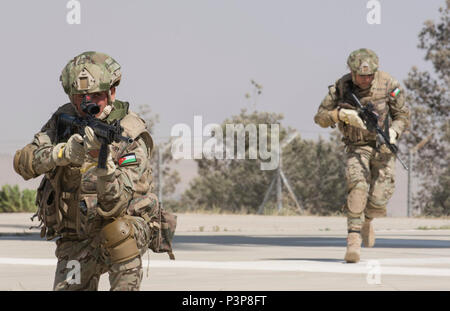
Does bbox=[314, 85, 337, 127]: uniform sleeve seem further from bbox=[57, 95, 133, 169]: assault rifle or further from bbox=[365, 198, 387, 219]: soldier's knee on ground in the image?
bbox=[57, 95, 133, 169]: assault rifle

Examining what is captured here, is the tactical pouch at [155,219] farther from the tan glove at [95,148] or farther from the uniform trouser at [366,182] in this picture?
the uniform trouser at [366,182]

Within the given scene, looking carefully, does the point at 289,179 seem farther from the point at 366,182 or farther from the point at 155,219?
the point at 155,219

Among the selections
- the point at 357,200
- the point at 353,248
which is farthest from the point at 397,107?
the point at 353,248

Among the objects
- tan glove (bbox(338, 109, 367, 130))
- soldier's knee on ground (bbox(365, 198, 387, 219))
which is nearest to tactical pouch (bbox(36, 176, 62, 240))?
tan glove (bbox(338, 109, 367, 130))

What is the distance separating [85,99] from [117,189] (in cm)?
60

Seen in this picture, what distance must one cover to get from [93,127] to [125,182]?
492mm

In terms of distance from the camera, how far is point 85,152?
6305 mm

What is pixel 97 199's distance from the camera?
657cm

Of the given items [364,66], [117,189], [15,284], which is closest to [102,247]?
[117,189]

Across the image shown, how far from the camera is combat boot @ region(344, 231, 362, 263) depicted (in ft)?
41.1

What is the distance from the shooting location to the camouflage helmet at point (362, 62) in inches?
497

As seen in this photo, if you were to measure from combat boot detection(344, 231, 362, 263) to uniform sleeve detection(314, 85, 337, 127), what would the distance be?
1333 millimetres

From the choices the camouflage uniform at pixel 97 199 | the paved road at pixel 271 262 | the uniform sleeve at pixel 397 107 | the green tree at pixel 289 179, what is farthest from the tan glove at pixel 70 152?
the green tree at pixel 289 179
